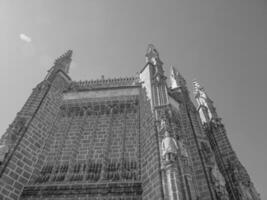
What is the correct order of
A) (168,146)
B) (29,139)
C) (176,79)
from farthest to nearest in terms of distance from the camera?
(176,79) → (29,139) → (168,146)

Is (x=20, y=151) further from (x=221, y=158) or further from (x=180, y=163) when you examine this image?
(x=221, y=158)

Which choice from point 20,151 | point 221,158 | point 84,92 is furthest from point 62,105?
point 221,158

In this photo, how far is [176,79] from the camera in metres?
15.4

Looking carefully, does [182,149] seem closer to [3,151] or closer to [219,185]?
[219,185]

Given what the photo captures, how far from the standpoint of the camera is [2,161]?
792 cm

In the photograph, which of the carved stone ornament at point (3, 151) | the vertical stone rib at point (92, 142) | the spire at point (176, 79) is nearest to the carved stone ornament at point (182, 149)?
the vertical stone rib at point (92, 142)

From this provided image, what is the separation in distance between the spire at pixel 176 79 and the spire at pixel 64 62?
7535 mm

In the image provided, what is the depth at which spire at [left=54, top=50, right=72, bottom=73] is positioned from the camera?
13.7m

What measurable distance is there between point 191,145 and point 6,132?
840 centimetres

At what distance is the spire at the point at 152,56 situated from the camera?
40.1 ft

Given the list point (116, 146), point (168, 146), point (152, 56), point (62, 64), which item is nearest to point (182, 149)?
point (168, 146)

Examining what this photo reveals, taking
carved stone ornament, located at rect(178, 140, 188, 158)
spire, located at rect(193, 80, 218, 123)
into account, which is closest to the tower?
spire, located at rect(193, 80, 218, 123)

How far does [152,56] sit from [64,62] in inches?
235

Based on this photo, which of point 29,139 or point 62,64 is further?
point 62,64
